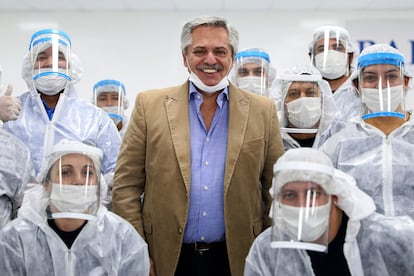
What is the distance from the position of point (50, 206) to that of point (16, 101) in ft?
2.00

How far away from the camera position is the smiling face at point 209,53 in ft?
7.03

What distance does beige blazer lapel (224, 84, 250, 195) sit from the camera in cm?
208

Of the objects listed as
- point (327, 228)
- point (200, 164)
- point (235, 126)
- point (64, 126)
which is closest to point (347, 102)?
point (235, 126)

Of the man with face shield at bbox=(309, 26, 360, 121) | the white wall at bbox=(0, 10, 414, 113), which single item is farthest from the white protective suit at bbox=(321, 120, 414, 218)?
the white wall at bbox=(0, 10, 414, 113)

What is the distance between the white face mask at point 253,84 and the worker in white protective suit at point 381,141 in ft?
2.98

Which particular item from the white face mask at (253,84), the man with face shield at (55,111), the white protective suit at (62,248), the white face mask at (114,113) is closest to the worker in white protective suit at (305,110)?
the white face mask at (253,84)

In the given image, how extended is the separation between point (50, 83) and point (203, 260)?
128 centimetres

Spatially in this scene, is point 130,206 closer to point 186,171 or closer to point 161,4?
point 186,171

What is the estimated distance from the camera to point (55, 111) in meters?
2.69

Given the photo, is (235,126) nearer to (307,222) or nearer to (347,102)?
(307,222)

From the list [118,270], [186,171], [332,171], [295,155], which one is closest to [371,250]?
[332,171]

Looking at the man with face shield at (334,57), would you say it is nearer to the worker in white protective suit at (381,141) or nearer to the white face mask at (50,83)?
the worker in white protective suit at (381,141)

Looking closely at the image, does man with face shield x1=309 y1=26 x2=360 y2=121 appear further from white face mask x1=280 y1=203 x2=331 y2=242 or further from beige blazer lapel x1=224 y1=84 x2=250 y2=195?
white face mask x1=280 y1=203 x2=331 y2=242

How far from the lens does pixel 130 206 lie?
7.00 ft
